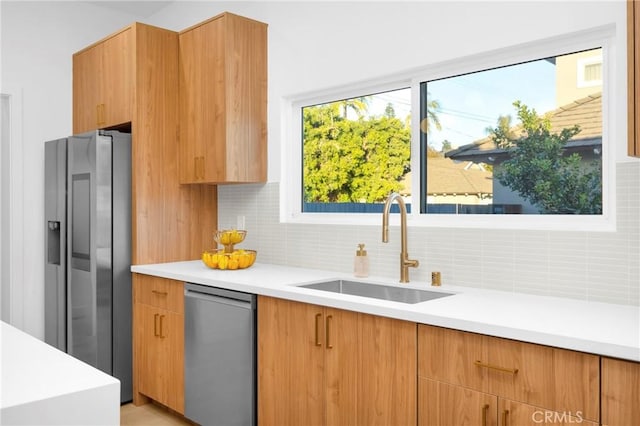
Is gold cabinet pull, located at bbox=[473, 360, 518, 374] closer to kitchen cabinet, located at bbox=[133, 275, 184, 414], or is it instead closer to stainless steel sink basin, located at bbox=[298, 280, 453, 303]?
Result: stainless steel sink basin, located at bbox=[298, 280, 453, 303]

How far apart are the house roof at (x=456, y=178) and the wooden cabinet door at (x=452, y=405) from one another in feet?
3.45

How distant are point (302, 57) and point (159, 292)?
5.34 feet

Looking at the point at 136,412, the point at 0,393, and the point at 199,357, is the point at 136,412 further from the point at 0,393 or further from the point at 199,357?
the point at 0,393

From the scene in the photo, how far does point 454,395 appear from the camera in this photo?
1771mm

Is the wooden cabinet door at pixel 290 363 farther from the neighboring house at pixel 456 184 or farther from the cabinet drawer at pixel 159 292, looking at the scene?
the neighboring house at pixel 456 184

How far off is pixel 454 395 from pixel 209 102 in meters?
2.28

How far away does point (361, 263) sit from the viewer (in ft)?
9.09

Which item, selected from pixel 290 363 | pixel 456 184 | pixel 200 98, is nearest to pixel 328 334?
pixel 290 363

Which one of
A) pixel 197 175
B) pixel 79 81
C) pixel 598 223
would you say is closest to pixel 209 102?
pixel 197 175

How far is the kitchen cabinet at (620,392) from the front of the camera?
4.62ft

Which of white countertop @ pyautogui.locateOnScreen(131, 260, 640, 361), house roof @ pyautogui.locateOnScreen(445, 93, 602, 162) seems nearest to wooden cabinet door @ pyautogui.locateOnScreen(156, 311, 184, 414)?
white countertop @ pyautogui.locateOnScreen(131, 260, 640, 361)

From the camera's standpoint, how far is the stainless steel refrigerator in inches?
130

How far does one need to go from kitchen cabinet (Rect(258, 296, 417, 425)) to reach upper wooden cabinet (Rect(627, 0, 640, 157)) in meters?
0.94

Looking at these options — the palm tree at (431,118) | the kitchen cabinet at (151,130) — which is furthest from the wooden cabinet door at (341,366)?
the kitchen cabinet at (151,130)
